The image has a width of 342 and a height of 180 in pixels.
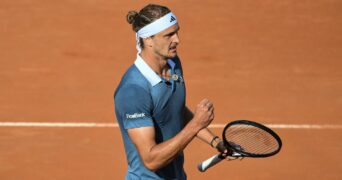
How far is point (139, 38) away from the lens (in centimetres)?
528

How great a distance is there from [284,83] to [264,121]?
130 cm

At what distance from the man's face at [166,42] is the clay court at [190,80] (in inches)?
134

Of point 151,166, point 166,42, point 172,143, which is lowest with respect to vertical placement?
point 151,166

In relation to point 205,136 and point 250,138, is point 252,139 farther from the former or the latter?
point 205,136

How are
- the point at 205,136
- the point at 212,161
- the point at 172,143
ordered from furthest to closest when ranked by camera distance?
the point at 205,136
the point at 212,161
the point at 172,143

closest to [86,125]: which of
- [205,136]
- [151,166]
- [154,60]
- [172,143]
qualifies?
[205,136]

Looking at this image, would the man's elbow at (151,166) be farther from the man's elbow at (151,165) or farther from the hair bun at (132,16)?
the hair bun at (132,16)

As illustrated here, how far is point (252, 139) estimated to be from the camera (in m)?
5.75

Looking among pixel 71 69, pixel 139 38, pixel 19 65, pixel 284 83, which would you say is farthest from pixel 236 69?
pixel 139 38

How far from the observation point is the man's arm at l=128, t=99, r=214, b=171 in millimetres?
4730

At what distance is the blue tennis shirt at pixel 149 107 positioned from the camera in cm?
490

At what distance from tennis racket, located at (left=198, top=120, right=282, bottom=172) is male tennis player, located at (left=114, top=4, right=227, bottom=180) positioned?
390mm

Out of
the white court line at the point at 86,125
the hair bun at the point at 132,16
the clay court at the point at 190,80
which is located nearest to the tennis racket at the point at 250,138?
the hair bun at the point at 132,16

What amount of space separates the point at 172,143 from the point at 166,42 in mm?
805
